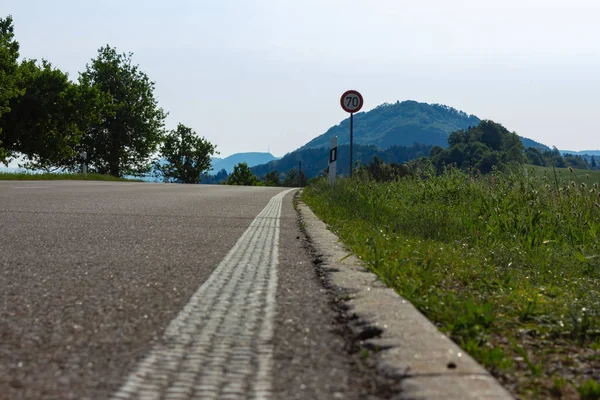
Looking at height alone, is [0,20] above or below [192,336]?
above

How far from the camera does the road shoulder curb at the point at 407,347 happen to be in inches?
65.7

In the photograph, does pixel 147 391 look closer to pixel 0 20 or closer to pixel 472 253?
pixel 472 253

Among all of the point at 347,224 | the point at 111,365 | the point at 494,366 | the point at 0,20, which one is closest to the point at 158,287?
the point at 111,365

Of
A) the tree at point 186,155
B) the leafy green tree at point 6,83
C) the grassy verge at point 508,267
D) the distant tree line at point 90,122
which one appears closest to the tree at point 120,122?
the distant tree line at point 90,122

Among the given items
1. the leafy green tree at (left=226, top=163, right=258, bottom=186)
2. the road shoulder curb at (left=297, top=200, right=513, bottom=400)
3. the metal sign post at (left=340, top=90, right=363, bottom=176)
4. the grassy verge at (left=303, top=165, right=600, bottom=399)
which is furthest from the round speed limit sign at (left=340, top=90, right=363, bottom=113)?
the leafy green tree at (left=226, top=163, right=258, bottom=186)

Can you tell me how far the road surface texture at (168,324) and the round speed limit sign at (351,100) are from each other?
37.8ft

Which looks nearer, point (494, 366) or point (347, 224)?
point (494, 366)

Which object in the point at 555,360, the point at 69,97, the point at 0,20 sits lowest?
the point at 555,360

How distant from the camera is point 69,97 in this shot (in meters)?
39.2

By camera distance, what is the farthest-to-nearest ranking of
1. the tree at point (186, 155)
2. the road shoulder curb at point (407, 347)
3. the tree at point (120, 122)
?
1. the tree at point (186, 155)
2. the tree at point (120, 122)
3. the road shoulder curb at point (407, 347)

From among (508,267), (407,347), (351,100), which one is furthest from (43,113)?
(407,347)

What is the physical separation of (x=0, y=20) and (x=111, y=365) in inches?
1840

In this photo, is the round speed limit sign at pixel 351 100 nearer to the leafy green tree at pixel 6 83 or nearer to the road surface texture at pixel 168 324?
the road surface texture at pixel 168 324

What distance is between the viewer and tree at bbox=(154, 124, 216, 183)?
87.9m
